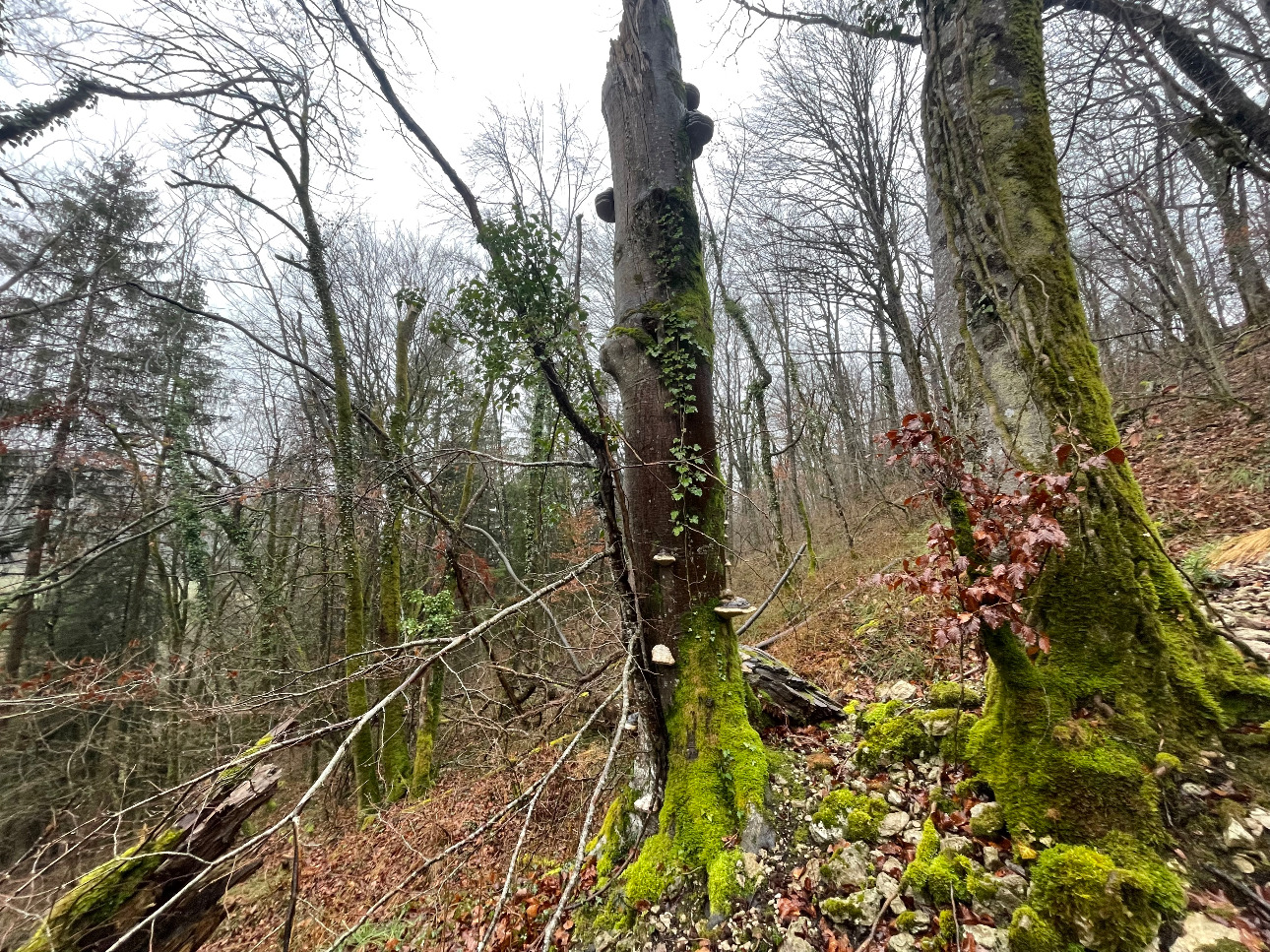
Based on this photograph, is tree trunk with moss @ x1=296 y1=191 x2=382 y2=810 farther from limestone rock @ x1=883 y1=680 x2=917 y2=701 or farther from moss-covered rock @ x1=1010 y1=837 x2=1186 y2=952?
moss-covered rock @ x1=1010 y1=837 x2=1186 y2=952

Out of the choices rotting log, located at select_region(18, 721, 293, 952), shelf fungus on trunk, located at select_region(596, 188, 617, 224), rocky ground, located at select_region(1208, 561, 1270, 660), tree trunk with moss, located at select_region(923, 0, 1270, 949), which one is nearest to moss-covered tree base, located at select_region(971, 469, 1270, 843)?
tree trunk with moss, located at select_region(923, 0, 1270, 949)

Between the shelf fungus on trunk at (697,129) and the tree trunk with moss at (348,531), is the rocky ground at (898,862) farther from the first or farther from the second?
the tree trunk with moss at (348,531)

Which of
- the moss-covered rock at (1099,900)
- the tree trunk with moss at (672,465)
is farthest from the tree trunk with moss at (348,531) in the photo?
the moss-covered rock at (1099,900)

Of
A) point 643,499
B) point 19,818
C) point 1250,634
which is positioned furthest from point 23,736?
point 1250,634

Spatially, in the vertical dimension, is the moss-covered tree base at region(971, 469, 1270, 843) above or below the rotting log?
above

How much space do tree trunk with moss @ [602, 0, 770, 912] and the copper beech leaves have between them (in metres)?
1.00

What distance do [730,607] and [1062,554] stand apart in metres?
1.48

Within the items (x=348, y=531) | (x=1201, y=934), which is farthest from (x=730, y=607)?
(x=348, y=531)

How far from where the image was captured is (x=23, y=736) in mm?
7730

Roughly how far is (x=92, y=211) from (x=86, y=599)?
8.08m

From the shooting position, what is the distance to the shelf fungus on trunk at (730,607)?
2.61m

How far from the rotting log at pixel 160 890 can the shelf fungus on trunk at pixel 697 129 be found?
4117mm

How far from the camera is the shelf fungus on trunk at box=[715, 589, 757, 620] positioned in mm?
2609

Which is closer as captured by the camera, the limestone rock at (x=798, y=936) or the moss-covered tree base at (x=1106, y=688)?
the moss-covered tree base at (x=1106, y=688)
